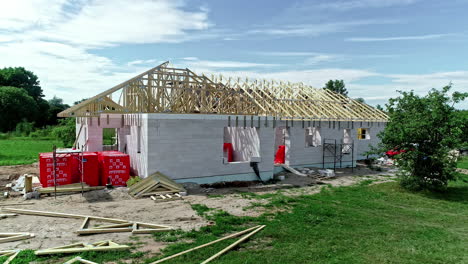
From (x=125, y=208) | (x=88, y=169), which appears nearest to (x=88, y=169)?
(x=88, y=169)

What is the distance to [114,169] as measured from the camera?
47.2ft

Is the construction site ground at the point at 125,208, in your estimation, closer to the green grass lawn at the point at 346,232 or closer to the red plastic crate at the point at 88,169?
the green grass lawn at the point at 346,232

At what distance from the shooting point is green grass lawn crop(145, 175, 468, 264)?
7551 mm

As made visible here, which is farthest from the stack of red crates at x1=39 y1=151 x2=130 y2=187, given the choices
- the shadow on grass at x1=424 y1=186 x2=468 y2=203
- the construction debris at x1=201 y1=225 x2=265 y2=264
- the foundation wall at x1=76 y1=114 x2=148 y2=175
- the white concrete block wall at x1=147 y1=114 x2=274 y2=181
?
the shadow on grass at x1=424 y1=186 x2=468 y2=203

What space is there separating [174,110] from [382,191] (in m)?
11.1

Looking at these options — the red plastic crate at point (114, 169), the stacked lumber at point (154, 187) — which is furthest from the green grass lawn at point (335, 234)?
the red plastic crate at point (114, 169)

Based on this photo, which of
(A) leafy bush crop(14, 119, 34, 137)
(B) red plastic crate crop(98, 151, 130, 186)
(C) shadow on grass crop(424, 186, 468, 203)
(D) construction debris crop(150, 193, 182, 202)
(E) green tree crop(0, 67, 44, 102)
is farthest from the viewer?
(E) green tree crop(0, 67, 44, 102)

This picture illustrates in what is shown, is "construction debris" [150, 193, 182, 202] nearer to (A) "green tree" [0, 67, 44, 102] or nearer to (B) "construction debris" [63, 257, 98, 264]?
(B) "construction debris" [63, 257, 98, 264]

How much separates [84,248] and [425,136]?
1515 cm

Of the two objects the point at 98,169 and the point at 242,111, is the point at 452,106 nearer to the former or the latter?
the point at 242,111

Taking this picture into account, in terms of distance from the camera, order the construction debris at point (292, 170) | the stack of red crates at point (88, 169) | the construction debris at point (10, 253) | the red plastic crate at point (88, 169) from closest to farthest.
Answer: the construction debris at point (10, 253)
the stack of red crates at point (88, 169)
the red plastic crate at point (88, 169)
the construction debris at point (292, 170)

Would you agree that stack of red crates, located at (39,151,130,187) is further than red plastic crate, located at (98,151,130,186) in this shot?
No

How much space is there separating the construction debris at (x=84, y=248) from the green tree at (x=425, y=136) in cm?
1323

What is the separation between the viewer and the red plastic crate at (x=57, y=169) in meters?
13.4
